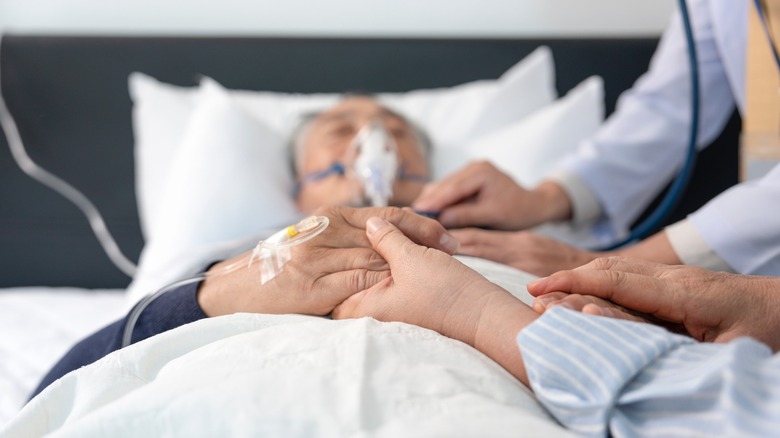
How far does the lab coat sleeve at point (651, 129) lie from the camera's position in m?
1.95

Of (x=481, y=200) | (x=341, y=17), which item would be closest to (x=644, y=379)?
(x=481, y=200)

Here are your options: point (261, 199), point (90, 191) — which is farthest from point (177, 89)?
point (261, 199)

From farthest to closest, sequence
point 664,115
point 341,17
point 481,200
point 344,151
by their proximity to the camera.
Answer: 1. point 341,17
2. point 664,115
3. point 344,151
4. point 481,200

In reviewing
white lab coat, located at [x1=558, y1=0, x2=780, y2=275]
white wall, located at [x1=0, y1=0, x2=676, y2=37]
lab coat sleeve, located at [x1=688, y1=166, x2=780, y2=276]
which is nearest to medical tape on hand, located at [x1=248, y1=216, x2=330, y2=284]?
lab coat sleeve, located at [x1=688, y1=166, x2=780, y2=276]

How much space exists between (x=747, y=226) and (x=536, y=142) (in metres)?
0.84

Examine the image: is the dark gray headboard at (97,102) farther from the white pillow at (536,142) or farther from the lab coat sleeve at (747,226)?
the lab coat sleeve at (747,226)

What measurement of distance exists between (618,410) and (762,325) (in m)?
0.31

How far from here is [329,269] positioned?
3.72 feet

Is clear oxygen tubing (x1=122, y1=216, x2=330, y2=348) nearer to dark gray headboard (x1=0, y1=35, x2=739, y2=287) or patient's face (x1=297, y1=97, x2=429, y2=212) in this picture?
patient's face (x1=297, y1=97, x2=429, y2=212)

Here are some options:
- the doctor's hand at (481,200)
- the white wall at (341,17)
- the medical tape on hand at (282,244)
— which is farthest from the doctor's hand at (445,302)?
the white wall at (341,17)

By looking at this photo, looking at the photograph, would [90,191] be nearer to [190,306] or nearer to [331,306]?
[190,306]

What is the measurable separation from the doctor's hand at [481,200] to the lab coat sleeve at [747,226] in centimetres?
35

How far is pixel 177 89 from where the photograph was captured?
8.14ft

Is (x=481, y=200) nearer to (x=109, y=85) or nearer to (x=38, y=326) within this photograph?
(x=38, y=326)
